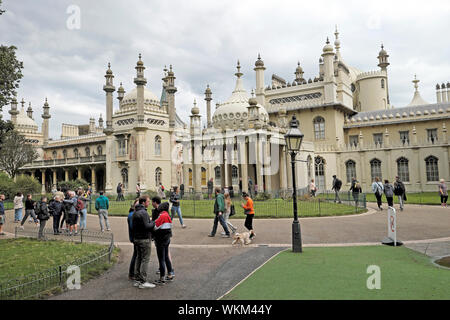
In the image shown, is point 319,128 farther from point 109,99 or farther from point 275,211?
point 109,99

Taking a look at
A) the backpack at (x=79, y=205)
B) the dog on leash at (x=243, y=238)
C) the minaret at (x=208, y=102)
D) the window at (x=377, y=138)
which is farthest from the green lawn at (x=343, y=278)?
the minaret at (x=208, y=102)

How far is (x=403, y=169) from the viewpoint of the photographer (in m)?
32.3

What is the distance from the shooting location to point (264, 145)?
27.0 meters

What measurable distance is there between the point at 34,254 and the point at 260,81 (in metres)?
34.8

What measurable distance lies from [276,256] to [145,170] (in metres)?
29.5

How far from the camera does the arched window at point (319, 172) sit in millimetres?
34594

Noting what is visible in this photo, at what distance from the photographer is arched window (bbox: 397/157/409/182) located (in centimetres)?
3212

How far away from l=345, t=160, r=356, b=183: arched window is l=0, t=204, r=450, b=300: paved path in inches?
707

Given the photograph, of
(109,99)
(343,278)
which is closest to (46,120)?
(109,99)

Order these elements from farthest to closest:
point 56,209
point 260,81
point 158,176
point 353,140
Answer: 1. point 260,81
2. point 353,140
3. point 158,176
4. point 56,209

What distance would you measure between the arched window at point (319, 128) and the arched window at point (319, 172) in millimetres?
2992

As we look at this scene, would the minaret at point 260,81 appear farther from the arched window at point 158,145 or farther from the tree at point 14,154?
the tree at point 14,154

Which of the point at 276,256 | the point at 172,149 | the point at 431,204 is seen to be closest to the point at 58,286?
the point at 276,256
